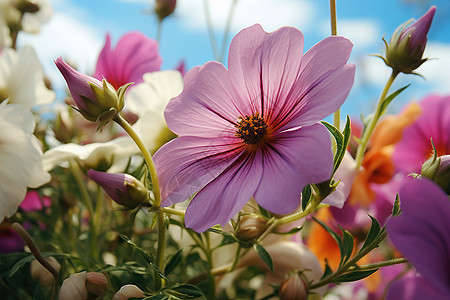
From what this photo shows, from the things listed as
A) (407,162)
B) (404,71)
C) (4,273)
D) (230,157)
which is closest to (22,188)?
(4,273)

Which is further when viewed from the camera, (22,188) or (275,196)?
(22,188)

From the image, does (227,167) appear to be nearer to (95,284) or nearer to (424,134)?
(95,284)

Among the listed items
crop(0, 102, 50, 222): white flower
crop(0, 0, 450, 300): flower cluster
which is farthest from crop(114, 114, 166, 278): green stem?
crop(0, 102, 50, 222): white flower

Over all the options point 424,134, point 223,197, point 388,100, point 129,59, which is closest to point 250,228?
point 223,197

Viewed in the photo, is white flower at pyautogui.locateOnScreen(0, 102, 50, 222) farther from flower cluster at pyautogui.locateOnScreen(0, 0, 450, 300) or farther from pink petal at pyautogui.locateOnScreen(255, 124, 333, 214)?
pink petal at pyautogui.locateOnScreen(255, 124, 333, 214)

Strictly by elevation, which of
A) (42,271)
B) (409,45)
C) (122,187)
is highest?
(409,45)

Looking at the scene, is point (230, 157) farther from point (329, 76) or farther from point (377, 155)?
point (377, 155)
